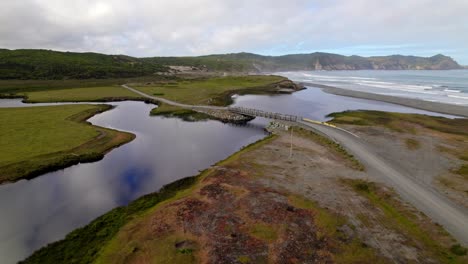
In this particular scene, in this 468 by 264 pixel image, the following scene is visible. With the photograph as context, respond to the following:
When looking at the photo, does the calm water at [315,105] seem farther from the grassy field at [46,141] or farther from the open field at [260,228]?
the grassy field at [46,141]

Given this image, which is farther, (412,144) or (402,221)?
(412,144)

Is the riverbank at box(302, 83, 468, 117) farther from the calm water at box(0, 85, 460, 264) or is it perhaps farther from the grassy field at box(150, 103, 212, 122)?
the grassy field at box(150, 103, 212, 122)

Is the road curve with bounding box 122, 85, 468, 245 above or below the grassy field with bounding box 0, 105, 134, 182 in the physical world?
below

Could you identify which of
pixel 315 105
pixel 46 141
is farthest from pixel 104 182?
pixel 315 105

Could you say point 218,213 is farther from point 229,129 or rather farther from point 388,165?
point 229,129

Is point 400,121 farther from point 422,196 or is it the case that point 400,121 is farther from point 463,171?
point 422,196

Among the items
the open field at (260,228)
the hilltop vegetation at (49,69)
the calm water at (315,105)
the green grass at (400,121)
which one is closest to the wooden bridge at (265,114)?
the green grass at (400,121)

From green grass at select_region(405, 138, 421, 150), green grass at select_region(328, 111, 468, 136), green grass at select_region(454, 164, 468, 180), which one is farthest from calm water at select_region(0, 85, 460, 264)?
green grass at select_region(454, 164, 468, 180)
